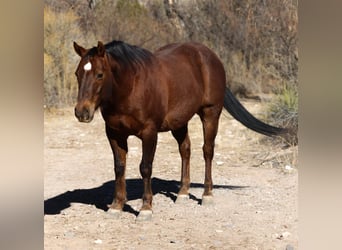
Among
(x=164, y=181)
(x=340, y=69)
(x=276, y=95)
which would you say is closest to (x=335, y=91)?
(x=340, y=69)

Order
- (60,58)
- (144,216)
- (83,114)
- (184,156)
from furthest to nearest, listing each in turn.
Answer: (184,156)
(144,216)
(60,58)
(83,114)

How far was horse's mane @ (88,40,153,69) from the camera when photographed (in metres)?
2.51

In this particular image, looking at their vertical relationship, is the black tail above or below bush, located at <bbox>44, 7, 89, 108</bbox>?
below

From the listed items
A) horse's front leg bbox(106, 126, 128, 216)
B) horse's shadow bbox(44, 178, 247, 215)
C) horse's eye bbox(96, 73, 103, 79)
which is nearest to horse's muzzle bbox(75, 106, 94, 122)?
horse's eye bbox(96, 73, 103, 79)

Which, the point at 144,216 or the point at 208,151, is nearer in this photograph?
the point at 144,216

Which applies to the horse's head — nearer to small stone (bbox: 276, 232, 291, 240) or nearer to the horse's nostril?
the horse's nostril

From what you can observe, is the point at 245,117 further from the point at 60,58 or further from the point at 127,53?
the point at 60,58

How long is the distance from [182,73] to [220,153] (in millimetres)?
388

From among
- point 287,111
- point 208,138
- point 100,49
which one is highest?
point 100,49

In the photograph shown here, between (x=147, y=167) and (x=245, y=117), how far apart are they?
51cm

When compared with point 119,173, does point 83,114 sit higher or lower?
higher

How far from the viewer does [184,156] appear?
2.75 m

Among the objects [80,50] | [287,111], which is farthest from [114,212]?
[287,111]

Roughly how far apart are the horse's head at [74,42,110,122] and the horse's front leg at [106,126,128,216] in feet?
0.90
